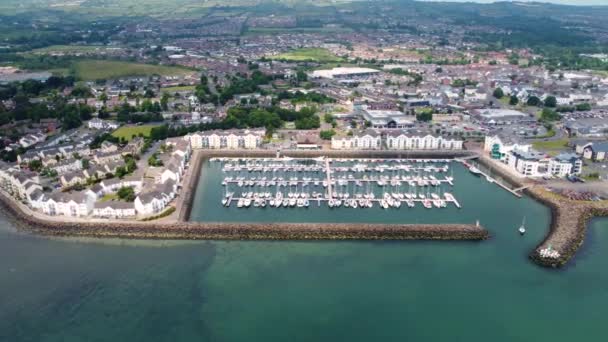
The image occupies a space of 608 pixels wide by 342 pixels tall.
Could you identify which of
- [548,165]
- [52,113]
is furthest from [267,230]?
[52,113]

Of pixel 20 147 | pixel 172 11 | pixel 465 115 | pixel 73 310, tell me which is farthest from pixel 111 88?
pixel 172 11

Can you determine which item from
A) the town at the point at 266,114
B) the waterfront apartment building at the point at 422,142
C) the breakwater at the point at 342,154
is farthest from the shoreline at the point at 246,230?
the waterfront apartment building at the point at 422,142

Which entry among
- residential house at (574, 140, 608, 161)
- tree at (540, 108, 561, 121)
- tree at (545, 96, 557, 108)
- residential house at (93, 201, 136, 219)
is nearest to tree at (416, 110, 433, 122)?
tree at (540, 108, 561, 121)

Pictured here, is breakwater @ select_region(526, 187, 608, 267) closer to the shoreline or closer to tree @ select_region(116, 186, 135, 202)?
the shoreline

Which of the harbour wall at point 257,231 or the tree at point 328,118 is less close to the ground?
the tree at point 328,118

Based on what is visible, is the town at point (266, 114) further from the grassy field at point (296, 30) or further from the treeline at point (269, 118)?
the grassy field at point (296, 30)

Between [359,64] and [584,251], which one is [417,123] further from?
[359,64]
